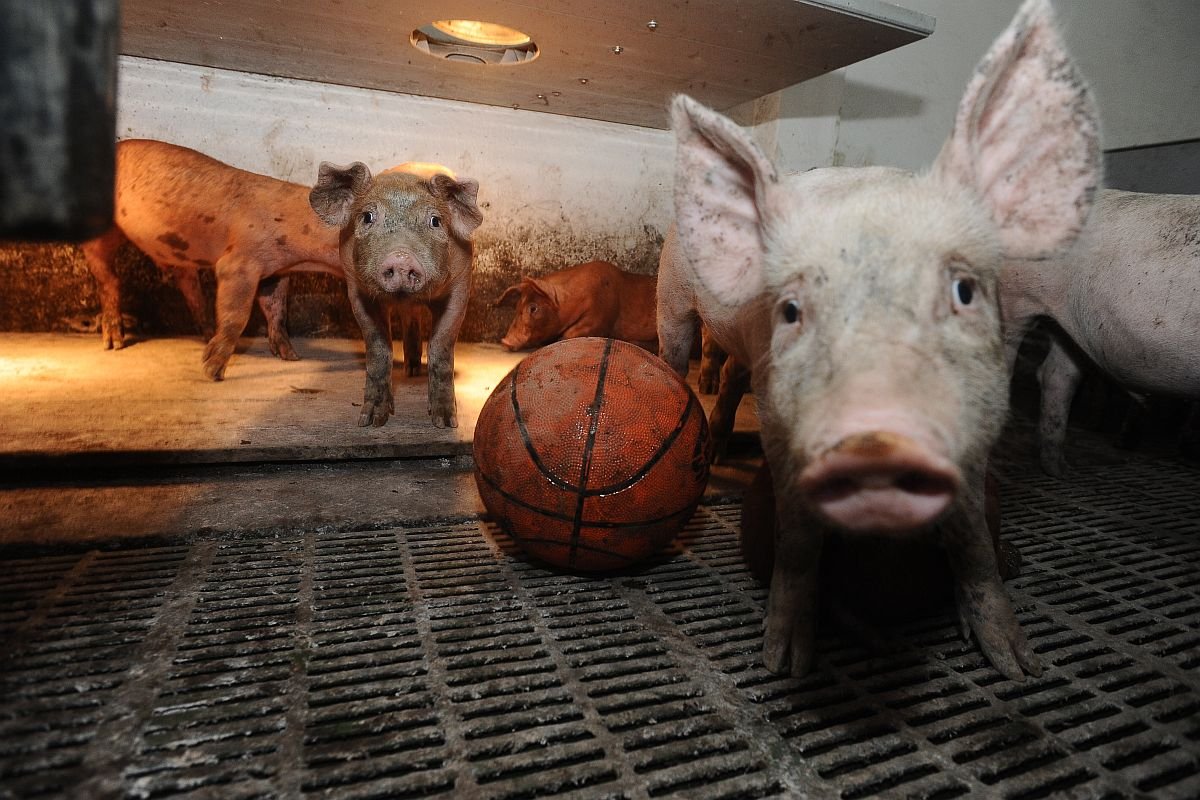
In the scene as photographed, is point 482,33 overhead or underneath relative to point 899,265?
overhead

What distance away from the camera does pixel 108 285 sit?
5922 mm

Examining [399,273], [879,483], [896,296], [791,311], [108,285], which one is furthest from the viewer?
[108,285]

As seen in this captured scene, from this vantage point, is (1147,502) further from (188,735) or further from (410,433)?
(188,735)

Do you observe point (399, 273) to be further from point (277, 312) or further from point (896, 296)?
point (277, 312)

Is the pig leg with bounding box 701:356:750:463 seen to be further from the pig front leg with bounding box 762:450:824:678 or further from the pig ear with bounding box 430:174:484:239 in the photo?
the pig ear with bounding box 430:174:484:239

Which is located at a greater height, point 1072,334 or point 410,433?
point 1072,334

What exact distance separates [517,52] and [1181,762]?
19.4 feet

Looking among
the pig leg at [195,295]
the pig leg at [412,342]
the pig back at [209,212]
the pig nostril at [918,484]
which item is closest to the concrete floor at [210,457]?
the pig leg at [412,342]

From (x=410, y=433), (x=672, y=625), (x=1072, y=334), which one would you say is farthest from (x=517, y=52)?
(x=672, y=625)

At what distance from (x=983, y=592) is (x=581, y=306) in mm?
5029

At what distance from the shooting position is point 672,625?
7.68 feet

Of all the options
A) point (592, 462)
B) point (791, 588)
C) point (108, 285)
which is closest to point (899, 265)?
point (791, 588)

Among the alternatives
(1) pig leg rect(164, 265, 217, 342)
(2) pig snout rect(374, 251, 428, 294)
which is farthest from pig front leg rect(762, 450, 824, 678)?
(1) pig leg rect(164, 265, 217, 342)

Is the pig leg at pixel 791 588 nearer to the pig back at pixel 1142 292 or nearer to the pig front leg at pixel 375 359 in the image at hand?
the pig back at pixel 1142 292
